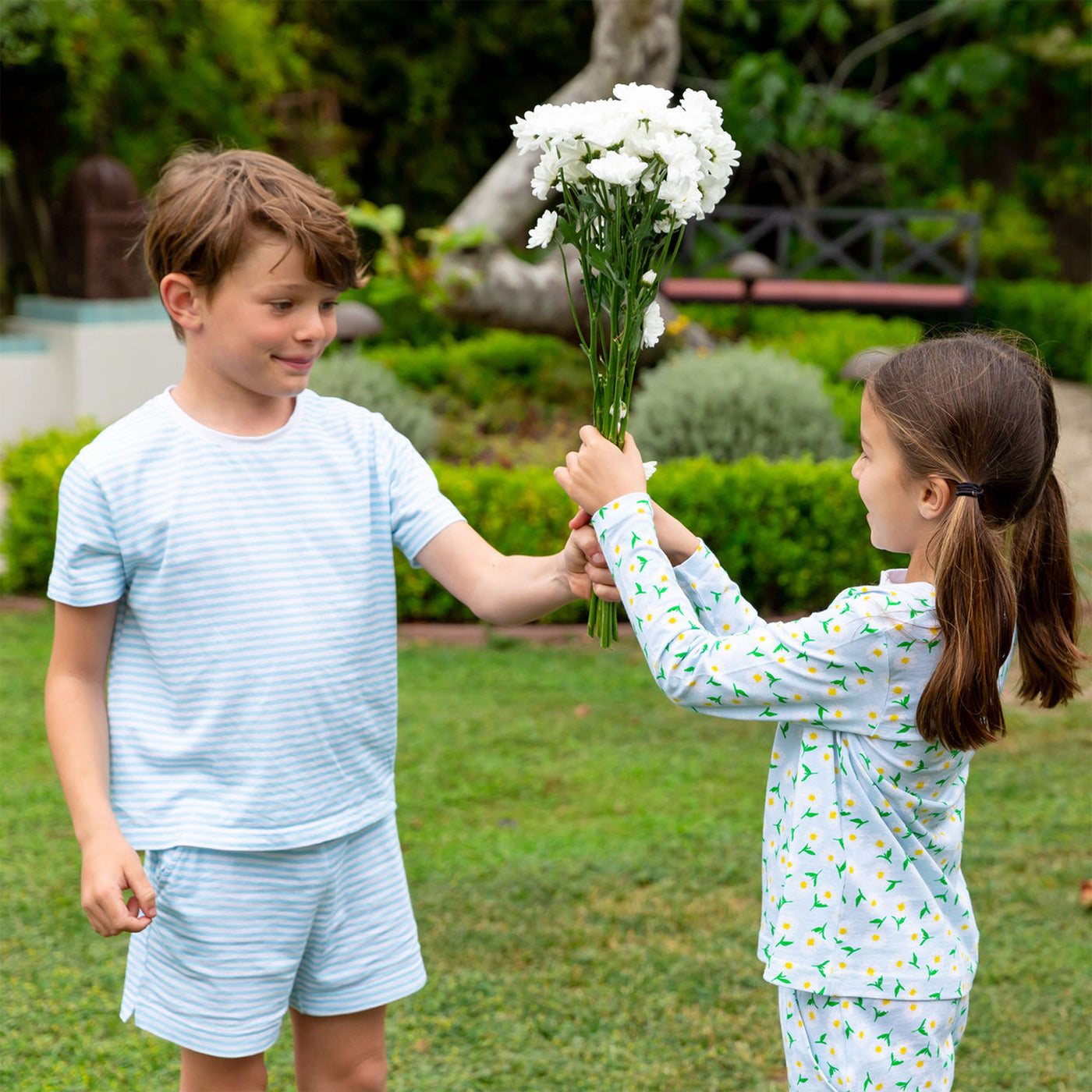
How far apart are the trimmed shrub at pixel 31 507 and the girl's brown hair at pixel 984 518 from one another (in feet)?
16.0

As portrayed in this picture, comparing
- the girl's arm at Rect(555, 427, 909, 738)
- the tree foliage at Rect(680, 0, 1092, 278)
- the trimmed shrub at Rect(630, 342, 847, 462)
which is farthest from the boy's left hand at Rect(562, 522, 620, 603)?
the tree foliage at Rect(680, 0, 1092, 278)

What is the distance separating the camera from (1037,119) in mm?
16828

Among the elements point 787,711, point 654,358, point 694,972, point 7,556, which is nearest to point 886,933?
point 787,711

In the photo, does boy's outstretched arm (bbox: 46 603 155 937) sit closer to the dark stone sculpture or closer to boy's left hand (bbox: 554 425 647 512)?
boy's left hand (bbox: 554 425 647 512)

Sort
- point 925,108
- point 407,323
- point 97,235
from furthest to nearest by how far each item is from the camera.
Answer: point 925,108
point 407,323
point 97,235

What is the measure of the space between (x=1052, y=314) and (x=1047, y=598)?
44.7 ft

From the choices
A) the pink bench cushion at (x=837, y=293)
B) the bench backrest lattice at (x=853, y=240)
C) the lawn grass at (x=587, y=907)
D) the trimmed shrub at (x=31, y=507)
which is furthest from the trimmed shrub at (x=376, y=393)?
the bench backrest lattice at (x=853, y=240)

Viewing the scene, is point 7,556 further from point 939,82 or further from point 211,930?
point 939,82

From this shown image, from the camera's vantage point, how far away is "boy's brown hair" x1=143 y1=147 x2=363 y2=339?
5.61 feet

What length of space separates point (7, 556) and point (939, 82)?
39.9ft

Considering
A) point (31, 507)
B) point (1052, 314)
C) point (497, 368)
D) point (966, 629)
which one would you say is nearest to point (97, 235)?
point (497, 368)

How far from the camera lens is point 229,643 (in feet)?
5.74

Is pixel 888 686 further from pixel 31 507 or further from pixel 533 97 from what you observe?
pixel 533 97

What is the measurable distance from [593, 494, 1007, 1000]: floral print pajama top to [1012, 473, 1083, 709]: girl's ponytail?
0.22 meters
